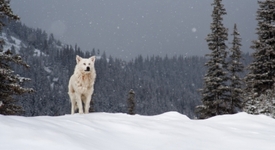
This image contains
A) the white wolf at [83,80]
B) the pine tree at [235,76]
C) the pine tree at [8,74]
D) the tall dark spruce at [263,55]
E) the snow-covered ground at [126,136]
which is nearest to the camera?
the snow-covered ground at [126,136]

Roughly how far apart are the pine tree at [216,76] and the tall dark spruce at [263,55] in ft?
6.96

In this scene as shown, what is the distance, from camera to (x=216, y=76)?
77.5 ft

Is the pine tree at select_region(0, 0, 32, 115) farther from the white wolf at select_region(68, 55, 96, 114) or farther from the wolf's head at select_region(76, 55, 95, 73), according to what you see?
the wolf's head at select_region(76, 55, 95, 73)

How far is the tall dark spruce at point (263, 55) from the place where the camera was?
21134 mm

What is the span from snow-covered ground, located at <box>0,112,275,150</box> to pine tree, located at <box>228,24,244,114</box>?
18467 mm

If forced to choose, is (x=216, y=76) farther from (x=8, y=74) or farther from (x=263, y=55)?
(x=8, y=74)

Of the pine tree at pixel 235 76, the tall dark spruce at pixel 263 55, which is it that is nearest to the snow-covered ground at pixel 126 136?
the tall dark spruce at pixel 263 55

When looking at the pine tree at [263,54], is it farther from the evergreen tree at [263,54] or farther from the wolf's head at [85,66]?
the wolf's head at [85,66]

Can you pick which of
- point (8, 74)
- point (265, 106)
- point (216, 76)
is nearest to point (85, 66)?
point (8, 74)

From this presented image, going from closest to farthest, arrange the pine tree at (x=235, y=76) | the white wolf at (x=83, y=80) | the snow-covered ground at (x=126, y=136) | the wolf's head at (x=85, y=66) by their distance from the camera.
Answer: the snow-covered ground at (x=126, y=136), the wolf's head at (x=85, y=66), the white wolf at (x=83, y=80), the pine tree at (x=235, y=76)

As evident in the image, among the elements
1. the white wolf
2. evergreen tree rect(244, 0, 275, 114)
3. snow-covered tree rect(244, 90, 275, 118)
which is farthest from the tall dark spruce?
the white wolf

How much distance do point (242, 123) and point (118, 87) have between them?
187905 mm

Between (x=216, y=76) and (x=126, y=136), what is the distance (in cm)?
1997

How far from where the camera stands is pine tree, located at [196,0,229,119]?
23.3 meters
